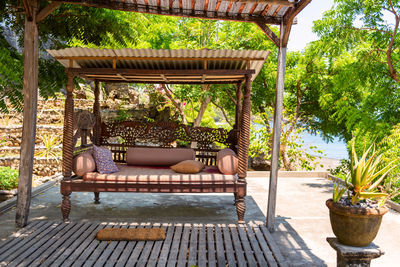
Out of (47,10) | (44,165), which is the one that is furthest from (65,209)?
(44,165)

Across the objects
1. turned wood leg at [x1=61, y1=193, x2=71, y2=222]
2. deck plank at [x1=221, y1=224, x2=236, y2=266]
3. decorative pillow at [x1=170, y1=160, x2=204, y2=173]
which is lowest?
deck plank at [x1=221, y1=224, x2=236, y2=266]

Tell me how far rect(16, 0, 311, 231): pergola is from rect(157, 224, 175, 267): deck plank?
145 cm

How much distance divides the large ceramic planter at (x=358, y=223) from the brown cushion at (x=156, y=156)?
3.67 meters

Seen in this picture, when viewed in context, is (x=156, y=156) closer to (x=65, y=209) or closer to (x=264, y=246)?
(x=65, y=209)

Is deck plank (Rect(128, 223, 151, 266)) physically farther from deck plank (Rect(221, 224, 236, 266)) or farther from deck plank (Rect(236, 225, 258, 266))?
deck plank (Rect(236, 225, 258, 266))

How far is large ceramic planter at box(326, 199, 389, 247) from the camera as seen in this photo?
268cm

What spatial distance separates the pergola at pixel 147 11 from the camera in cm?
430

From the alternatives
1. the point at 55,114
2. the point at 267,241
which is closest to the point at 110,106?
the point at 55,114

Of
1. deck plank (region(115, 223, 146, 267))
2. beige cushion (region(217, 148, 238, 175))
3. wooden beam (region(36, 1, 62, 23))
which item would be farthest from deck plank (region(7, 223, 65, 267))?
wooden beam (region(36, 1, 62, 23))


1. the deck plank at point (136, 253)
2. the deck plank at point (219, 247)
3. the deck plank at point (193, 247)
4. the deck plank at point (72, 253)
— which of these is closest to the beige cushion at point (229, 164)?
the deck plank at point (219, 247)

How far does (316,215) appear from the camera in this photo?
5332mm

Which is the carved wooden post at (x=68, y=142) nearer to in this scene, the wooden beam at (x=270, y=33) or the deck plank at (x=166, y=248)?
the deck plank at (x=166, y=248)

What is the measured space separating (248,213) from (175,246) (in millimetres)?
2055

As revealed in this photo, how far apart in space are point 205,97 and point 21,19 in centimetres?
649
